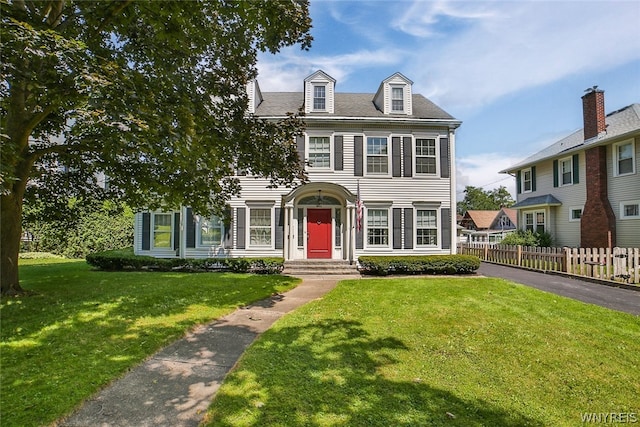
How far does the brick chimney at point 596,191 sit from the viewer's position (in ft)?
53.3

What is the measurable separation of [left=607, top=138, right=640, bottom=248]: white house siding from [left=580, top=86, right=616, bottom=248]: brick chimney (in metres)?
0.17

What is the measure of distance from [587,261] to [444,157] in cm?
645

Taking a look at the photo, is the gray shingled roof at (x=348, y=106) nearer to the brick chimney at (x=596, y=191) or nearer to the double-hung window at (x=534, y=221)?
the brick chimney at (x=596, y=191)

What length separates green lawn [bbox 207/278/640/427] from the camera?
3.21 metres

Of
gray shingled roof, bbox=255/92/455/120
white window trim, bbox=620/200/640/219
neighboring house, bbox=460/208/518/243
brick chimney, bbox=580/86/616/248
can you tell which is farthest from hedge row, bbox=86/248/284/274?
neighboring house, bbox=460/208/518/243

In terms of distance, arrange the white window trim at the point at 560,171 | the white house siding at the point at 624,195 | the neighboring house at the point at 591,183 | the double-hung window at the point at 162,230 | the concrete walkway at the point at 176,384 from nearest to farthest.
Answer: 1. the concrete walkway at the point at 176,384
2. the double-hung window at the point at 162,230
3. the white house siding at the point at 624,195
4. the neighboring house at the point at 591,183
5. the white window trim at the point at 560,171

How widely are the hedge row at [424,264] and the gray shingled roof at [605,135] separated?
10636 mm

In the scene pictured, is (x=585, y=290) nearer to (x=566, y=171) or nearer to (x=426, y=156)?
(x=426, y=156)

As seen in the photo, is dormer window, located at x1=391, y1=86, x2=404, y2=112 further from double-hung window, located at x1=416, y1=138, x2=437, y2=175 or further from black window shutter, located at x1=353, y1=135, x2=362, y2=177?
black window shutter, located at x1=353, y1=135, x2=362, y2=177

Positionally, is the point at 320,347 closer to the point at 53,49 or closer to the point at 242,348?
the point at 242,348

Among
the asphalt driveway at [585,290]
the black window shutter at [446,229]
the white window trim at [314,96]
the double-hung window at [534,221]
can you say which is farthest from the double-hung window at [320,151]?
the double-hung window at [534,221]

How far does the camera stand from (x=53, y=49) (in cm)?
516

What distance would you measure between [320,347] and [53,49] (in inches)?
247

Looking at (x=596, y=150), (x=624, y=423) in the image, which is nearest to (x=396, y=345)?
(x=624, y=423)
